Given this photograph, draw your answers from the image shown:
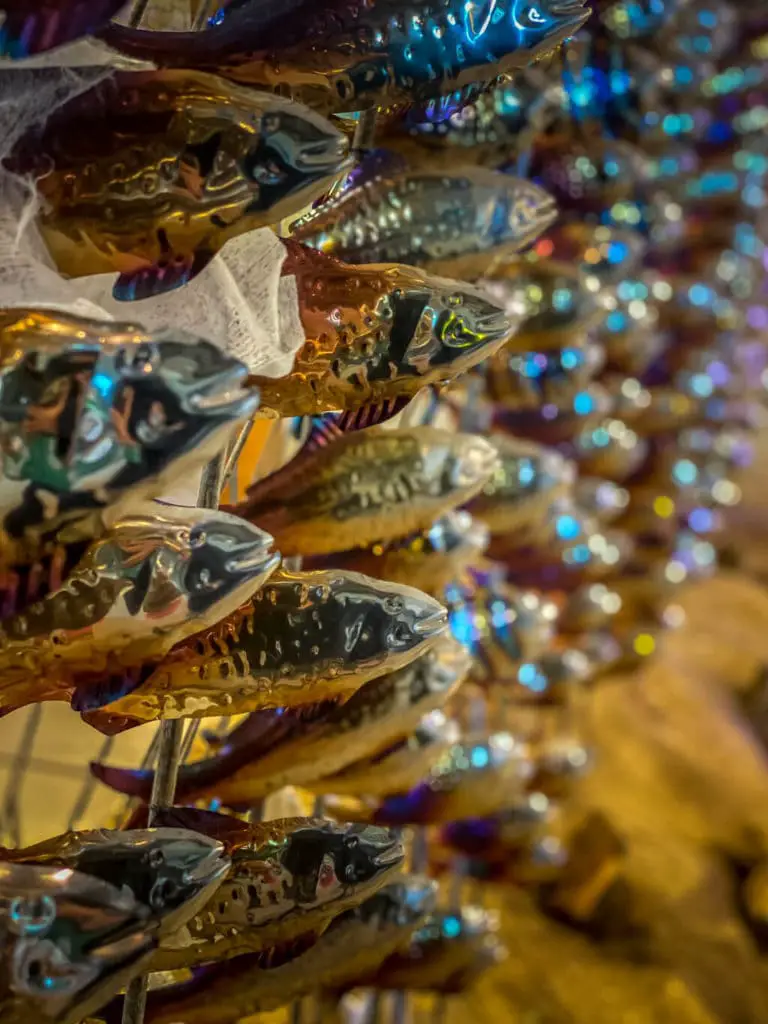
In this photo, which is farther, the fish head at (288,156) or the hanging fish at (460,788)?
the hanging fish at (460,788)

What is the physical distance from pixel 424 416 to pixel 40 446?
480mm

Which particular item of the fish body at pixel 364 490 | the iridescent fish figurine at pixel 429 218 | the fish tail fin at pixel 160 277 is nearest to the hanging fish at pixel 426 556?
the fish body at pixel 364 490

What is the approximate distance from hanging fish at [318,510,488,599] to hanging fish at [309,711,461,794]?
73 mm

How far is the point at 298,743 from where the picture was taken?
46cm

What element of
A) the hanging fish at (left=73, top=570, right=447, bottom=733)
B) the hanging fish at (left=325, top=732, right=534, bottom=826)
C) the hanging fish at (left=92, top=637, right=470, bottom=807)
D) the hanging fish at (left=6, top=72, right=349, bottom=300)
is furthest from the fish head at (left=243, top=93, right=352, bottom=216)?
the hanging fish at (left=325, top=732, right=534, bottom=826)

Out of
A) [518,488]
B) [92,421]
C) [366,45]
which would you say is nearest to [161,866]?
[92,421]

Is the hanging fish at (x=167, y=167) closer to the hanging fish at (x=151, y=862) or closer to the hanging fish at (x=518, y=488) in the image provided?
the hanging fish at (x=151, y=862)

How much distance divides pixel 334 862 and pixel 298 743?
11 cm

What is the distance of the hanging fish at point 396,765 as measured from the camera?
53 centimetres

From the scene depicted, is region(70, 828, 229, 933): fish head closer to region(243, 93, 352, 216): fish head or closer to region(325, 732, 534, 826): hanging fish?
region(243, 93, 352, 216): fish head

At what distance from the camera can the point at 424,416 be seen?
69 centimetres

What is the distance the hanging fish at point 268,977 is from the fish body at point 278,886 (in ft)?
0.13

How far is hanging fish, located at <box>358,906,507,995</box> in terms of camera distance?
622 millimetres

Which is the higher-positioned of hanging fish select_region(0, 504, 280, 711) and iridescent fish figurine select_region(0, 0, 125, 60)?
iridescent fish figurine select_region(0, 0, 125, 60)
